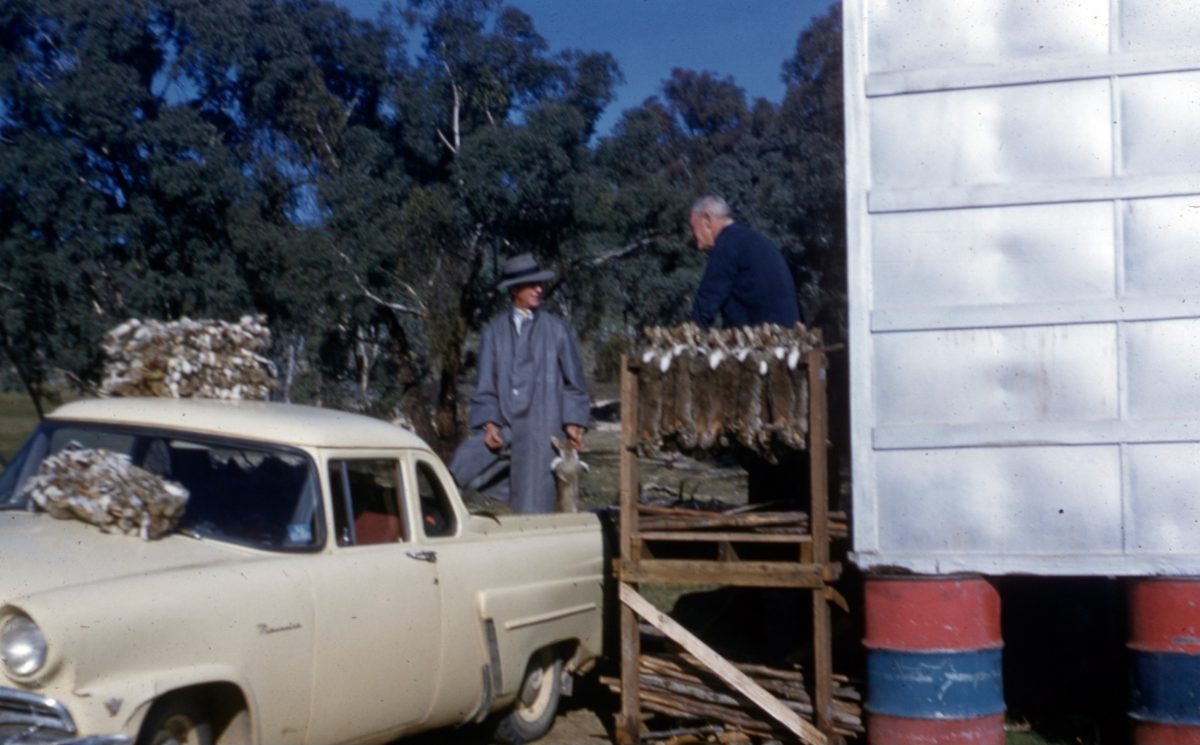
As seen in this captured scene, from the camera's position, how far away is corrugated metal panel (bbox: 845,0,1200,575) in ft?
18.9

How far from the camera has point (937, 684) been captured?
5895 millimetres

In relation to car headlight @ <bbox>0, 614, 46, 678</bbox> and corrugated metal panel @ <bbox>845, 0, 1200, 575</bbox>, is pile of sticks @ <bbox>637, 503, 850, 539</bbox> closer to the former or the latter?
corrugated metal panel @ <bbox>845, 0, 1200, 575</bbox>

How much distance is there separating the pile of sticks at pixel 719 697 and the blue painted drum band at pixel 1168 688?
1.25 meters

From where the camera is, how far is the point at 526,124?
20.8 metres

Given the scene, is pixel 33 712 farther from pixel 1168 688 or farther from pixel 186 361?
pixel 1168 688

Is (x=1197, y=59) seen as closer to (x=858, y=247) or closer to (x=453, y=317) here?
(x=858, y=247)

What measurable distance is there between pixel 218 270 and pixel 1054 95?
51.7ft

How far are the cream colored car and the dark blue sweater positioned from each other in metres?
1.59

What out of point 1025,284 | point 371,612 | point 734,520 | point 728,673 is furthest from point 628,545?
point 1025,284

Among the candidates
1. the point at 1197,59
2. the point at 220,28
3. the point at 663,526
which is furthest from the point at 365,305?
the point at 1197,59

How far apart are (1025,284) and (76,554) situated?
3.98 metres

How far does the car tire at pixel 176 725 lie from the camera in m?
4.35

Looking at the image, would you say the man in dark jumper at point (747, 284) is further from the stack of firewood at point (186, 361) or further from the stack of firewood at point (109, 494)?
the stack of firewood at point (109, 494)

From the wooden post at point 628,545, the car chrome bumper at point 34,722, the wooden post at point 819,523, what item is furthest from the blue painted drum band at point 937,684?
the car chrome bumper at point 34,722
